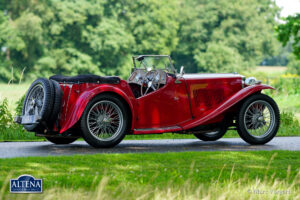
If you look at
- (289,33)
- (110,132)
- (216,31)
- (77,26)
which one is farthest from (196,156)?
(216,31)

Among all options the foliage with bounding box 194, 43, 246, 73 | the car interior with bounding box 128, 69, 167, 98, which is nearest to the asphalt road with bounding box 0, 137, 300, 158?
the car interior with bounding box 128, 69, 167, 98

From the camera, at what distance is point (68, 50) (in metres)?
51.6

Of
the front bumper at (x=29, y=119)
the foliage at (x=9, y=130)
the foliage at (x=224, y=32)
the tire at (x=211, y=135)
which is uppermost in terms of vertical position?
the foliage at (x=224, y=32)

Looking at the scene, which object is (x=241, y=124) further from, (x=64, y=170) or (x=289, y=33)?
(x=289, y=33)

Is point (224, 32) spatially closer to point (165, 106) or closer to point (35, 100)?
point (165, 106)

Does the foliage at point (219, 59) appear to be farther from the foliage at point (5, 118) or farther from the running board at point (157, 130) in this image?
the running board at point (157, 130)

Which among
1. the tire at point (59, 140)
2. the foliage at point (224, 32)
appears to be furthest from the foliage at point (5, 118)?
the foliage at point (224, 32)

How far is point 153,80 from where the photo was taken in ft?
31.7

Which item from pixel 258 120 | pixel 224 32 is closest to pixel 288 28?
pixel 258 120

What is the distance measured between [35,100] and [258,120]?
3939mm

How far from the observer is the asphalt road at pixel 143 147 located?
8.47 meters

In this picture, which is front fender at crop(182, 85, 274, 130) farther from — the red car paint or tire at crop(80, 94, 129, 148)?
tire at crop(80, 94, 129, 148)

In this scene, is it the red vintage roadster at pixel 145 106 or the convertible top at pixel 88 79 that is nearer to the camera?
the red vintage roadster at pixel 145 106

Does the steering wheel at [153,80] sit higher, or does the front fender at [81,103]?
the steering wheel at [153,80]
